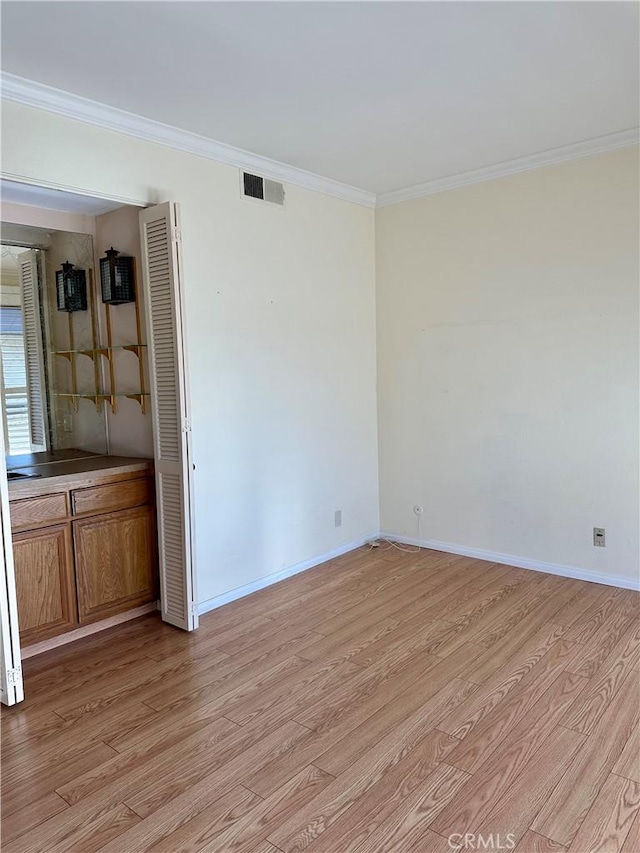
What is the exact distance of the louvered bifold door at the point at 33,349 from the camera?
3502mm

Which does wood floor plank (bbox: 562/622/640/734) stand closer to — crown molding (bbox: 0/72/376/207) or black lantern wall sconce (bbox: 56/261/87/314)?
crown molding (bbox: 0/72/376/207)

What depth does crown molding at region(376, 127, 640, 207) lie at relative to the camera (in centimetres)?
352

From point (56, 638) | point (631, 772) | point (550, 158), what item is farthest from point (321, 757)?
point (550, 158)

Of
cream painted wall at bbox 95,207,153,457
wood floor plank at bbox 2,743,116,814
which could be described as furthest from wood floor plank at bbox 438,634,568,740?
cream painted wall at bbox 95,207,153,457

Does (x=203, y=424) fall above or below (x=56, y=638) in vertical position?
above

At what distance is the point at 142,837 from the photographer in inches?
72.9

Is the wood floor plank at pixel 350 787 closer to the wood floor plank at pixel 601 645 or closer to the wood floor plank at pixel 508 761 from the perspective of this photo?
the wood floor plank at pixel 508 761

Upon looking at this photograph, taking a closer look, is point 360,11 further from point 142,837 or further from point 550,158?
point 142,837

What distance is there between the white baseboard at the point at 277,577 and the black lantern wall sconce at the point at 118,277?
6.13ft

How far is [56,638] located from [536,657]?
7.97 ft

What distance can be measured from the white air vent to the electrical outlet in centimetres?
294

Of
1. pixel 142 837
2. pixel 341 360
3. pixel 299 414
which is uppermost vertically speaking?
pixel 341 360

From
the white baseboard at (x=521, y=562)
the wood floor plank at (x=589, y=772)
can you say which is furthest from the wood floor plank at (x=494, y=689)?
the white baseboard at (x=521, y=562)

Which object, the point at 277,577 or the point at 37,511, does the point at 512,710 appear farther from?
the point at 37,511
